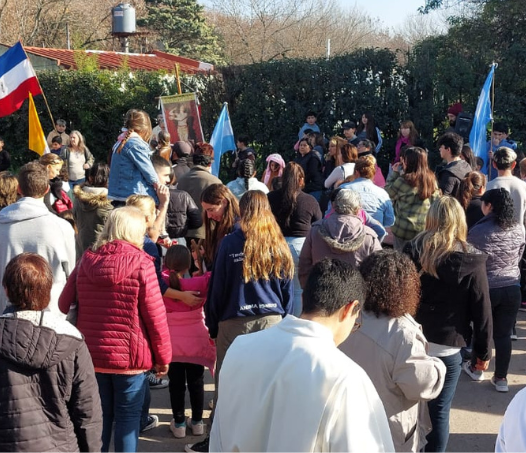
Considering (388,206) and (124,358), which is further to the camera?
(388,206)

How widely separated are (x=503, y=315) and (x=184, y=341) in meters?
2.68

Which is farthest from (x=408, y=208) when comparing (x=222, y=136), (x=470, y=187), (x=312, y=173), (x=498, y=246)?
(x=222, y=136)

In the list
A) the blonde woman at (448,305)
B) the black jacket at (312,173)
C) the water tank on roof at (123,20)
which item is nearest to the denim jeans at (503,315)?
the blonde woman at (448,305)

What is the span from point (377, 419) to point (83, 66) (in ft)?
55.8

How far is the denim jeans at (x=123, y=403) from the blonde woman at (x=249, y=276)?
53 centimetres

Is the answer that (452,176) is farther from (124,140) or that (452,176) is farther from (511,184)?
(124,140)

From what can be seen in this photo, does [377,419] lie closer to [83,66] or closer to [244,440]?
[244,440]

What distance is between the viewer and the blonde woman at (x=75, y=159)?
41.2 ft

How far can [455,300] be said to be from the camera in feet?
15.1

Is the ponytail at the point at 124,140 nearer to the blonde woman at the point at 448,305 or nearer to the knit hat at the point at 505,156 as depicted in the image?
the blonde woman at the point at 448,305

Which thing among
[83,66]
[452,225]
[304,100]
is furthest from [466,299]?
[83,66]

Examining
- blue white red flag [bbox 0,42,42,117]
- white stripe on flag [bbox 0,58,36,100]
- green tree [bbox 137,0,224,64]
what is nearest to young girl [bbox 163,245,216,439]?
blue white red flag [bbox 0,42,42,117]

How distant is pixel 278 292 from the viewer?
4.80 metres

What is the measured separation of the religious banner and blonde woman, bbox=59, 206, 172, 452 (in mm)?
7944
